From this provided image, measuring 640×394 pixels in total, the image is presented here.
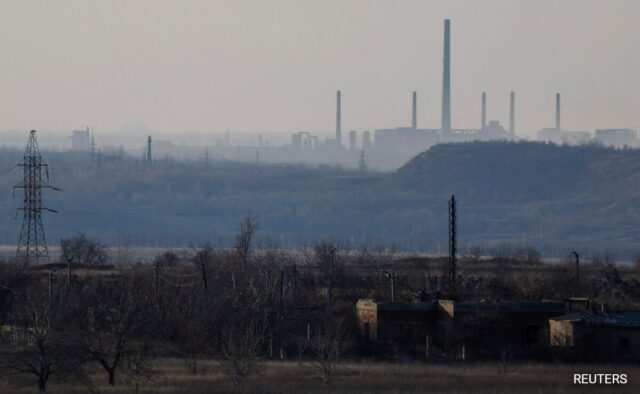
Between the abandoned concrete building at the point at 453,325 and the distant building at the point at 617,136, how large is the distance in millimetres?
130335

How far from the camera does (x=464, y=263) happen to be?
2002 inches

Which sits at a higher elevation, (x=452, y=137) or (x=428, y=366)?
(x=452, y=137)

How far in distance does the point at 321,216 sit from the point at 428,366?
72.3m

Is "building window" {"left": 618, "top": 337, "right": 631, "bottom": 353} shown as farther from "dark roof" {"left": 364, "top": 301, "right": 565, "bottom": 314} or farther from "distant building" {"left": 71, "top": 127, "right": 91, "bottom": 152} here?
"distant building" {"left": 71, "top": 127, "right": 91, "bottom": 152}

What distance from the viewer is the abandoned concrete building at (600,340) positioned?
88.4 feet

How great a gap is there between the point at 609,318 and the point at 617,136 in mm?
134105

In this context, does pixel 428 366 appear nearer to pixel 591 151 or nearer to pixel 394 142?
→ pixel 591 151

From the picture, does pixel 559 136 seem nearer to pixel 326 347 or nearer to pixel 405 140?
pixel 405 140

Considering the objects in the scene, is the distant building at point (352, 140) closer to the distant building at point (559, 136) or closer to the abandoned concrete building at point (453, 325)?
the distant building at point (559, 136)

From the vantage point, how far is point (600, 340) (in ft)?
89.0

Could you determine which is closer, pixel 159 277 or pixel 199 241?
pixel 159 277

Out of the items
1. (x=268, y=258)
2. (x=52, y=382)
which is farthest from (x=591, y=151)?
(x=52, y=382)

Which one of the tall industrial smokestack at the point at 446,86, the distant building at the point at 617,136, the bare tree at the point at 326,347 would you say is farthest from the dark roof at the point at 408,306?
the distant building at the point at 617,136

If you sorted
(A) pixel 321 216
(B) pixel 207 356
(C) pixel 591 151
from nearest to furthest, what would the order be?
1. (B) pixel 207 356
2. (A) pixel 321 216
3. (C) pixel 591 151
